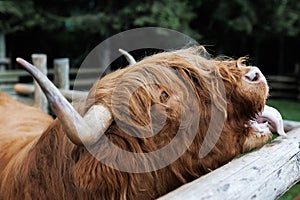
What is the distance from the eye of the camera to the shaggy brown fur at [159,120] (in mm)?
1907

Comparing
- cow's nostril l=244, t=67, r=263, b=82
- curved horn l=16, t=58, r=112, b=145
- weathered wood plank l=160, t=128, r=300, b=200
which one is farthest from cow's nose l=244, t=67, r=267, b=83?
curved horn l=16, t=58, r=112, b=145

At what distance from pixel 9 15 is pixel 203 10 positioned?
25.6ft

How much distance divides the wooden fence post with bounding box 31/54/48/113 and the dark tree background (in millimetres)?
8046

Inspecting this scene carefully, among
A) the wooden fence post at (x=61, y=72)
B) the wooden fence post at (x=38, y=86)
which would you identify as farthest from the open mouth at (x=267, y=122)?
the wooden fence post at (x=61, y=72)

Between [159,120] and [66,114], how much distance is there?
0.48m

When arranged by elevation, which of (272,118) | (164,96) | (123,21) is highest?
(164,96)

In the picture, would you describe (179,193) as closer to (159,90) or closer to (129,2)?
(159,90)

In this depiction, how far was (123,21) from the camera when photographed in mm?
14633

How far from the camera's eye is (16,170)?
2385 millimetres

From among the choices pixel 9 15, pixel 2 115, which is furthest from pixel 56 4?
pixel 2 115

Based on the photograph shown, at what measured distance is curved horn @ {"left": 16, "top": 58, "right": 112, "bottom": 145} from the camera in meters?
1.60

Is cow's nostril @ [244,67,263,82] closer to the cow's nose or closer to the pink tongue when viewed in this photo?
the cow's nose

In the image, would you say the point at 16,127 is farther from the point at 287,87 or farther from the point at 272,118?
the point at 287,87

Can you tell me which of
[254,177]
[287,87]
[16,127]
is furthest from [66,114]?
[287,87]
